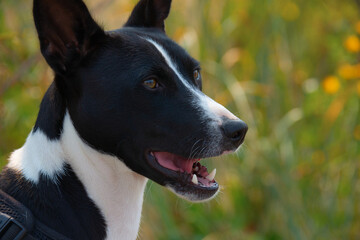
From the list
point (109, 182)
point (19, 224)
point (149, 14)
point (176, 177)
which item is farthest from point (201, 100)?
point (19, 224)

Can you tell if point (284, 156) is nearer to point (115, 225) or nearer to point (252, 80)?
point (252, 80)

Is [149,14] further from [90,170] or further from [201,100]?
[90,170]

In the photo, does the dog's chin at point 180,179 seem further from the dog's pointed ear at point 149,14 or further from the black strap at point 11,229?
the dog's pointed ear at point 149,14

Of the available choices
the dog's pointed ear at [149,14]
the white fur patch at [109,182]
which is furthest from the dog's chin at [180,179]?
the dog's pointed ear at [149,14]

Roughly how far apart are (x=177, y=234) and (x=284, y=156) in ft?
2.91

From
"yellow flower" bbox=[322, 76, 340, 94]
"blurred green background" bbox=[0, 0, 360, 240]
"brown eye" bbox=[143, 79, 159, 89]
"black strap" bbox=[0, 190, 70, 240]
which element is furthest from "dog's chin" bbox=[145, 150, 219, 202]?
"yellow flower" bbox=[322, 76, 340, 94]

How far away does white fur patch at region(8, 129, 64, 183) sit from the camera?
1.90 m

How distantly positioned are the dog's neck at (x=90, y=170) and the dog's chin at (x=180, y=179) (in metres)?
0.11

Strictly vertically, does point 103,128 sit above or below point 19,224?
above

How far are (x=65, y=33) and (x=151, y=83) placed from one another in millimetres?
354

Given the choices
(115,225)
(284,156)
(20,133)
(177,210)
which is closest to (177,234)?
(177,210)

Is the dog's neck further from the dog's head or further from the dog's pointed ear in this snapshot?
the dog's pointed ear

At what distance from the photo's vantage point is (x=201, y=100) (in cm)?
201

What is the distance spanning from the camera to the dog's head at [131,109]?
1944mm
